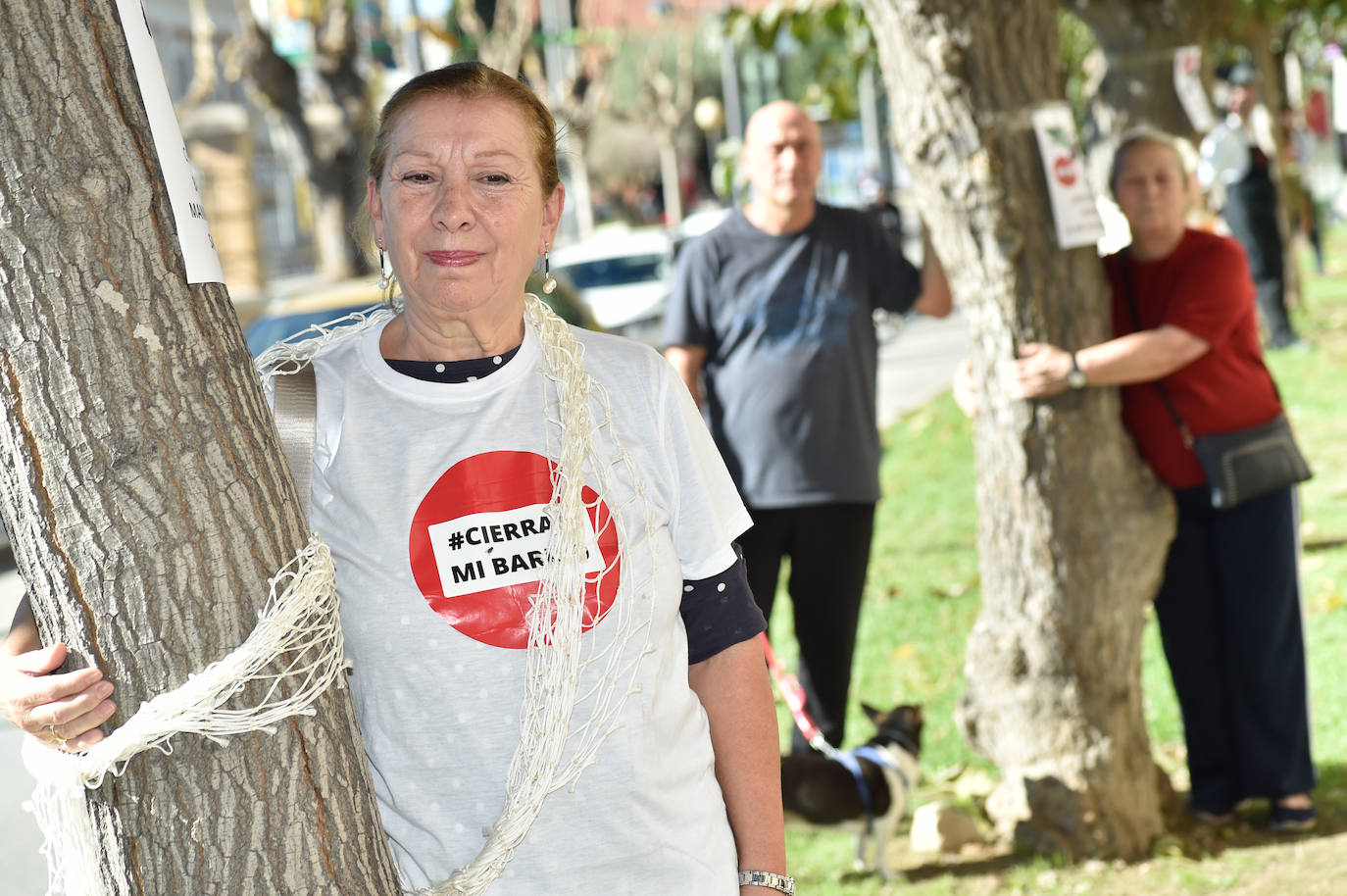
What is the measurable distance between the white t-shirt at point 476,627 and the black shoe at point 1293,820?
117 inches

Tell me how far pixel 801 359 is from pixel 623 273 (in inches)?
527

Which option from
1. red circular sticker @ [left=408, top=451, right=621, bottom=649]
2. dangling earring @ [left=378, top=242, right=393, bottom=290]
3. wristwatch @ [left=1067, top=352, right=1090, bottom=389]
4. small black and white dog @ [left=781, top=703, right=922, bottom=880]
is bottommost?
small black and white dog @ [left=781, top=703, right=922, bottom=880]

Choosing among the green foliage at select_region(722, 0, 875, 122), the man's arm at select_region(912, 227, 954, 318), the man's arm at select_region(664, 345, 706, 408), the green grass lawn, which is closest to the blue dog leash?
the green grass lawn

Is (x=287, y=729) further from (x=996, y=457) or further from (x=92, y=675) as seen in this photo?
(x=996, y=457)

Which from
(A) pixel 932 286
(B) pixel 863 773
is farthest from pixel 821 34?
(B) pixel 863 773

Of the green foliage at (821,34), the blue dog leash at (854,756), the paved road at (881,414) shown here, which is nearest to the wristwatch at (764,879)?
the blue dog leash at (854,756)

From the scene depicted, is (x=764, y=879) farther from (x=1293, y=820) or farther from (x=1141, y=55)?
(x=1141, y=55)

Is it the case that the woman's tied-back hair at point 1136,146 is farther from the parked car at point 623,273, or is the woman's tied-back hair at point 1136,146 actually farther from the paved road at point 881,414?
the parked car at point 623,273

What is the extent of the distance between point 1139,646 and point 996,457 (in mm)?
721

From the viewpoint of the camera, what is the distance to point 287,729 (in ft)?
5.07

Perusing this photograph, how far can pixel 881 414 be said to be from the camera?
42.0ft

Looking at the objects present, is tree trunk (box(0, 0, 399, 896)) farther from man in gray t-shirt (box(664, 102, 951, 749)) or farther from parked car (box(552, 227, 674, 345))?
parked car (box(552, 227, 674, 345))

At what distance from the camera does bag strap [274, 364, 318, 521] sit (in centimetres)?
177

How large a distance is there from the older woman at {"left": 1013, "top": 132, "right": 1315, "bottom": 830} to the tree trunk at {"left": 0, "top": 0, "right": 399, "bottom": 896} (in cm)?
292
